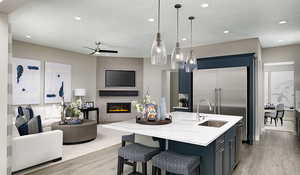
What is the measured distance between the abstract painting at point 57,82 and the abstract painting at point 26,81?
27 cm

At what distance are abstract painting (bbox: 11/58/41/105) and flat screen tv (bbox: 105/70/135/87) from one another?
264 centimetres

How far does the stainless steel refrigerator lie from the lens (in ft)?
15.5

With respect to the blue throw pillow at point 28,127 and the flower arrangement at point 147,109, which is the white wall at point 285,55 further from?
the blue throw pillow at point 28,127

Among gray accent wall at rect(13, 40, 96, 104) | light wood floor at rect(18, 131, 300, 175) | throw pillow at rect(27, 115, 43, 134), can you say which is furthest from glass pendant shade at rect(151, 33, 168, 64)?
gray accent wall at rect(13, 40, 96, 104)

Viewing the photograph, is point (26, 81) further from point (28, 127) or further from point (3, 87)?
point (3, 87)

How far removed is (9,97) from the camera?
2479mm

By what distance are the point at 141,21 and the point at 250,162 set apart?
3.55 m

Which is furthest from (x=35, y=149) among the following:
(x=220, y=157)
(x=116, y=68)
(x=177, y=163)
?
(x=116, y=68)

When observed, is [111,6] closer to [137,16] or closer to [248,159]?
[137,16]

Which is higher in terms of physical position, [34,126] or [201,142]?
[201,142]

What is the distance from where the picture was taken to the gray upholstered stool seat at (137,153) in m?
2.18

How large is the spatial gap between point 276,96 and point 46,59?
405 inches

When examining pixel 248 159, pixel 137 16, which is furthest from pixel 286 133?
pixel 137 16

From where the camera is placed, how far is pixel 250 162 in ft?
11.1
